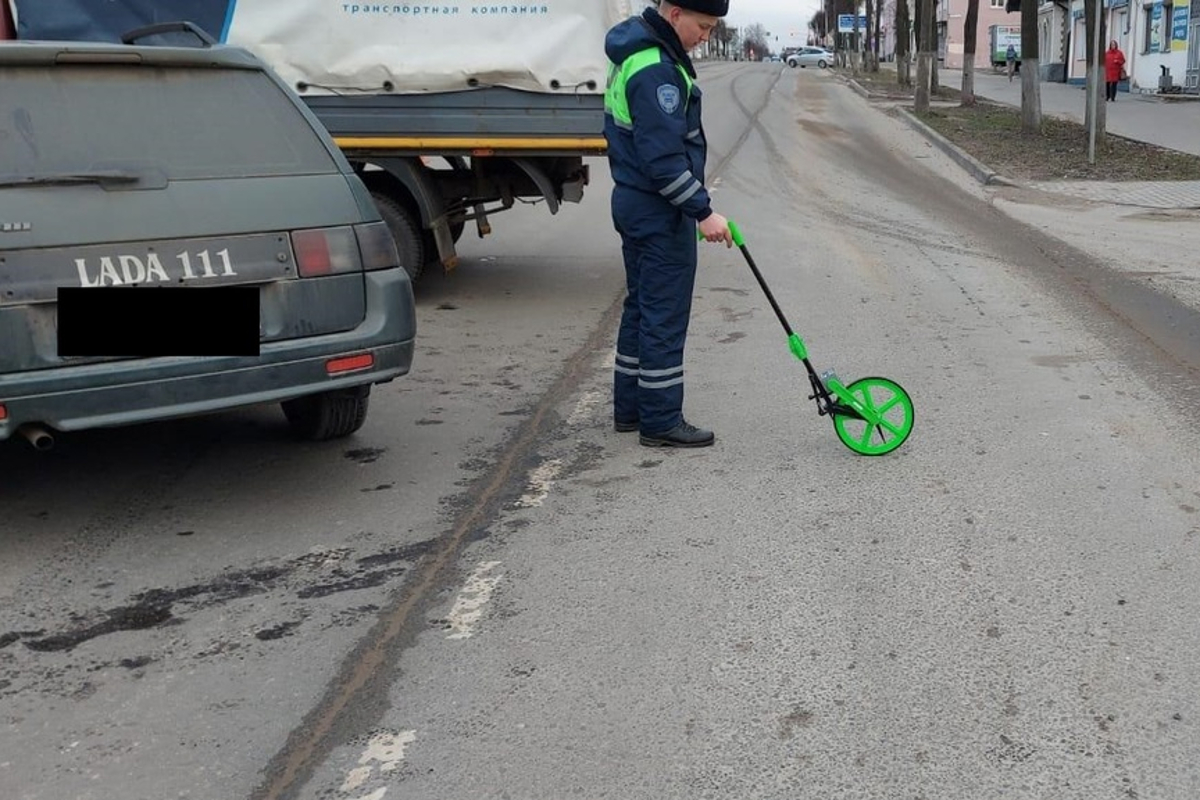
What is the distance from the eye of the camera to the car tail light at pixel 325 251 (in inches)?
182

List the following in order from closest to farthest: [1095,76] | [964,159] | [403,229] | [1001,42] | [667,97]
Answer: [667,97], [403,229], [1095,76], [964,159], [1001,42]

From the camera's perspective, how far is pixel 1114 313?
8.45 metres

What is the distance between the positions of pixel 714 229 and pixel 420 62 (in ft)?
12.8

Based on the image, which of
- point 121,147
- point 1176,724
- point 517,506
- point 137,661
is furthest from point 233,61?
point 1176,724

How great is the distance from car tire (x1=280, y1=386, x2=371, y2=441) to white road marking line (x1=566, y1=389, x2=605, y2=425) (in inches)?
40.1

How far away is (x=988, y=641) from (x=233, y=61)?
3430mm

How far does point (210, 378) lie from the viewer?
441cm

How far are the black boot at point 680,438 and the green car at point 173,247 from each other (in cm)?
121

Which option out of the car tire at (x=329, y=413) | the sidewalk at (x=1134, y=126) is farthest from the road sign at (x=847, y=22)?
the car tire at (x=329, y=413)

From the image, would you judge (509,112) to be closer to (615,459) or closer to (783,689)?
(615,459)

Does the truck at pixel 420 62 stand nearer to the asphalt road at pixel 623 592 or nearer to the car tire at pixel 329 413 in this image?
the asphalt road at pixel 623 592

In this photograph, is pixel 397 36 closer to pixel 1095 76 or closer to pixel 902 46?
pixel 1095 76

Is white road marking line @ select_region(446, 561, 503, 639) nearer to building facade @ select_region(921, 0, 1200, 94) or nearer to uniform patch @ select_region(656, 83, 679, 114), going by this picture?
uniform patch @ select_region(656, 83, 679, 114)

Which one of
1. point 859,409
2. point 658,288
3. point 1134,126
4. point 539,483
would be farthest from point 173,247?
point 1134,126
